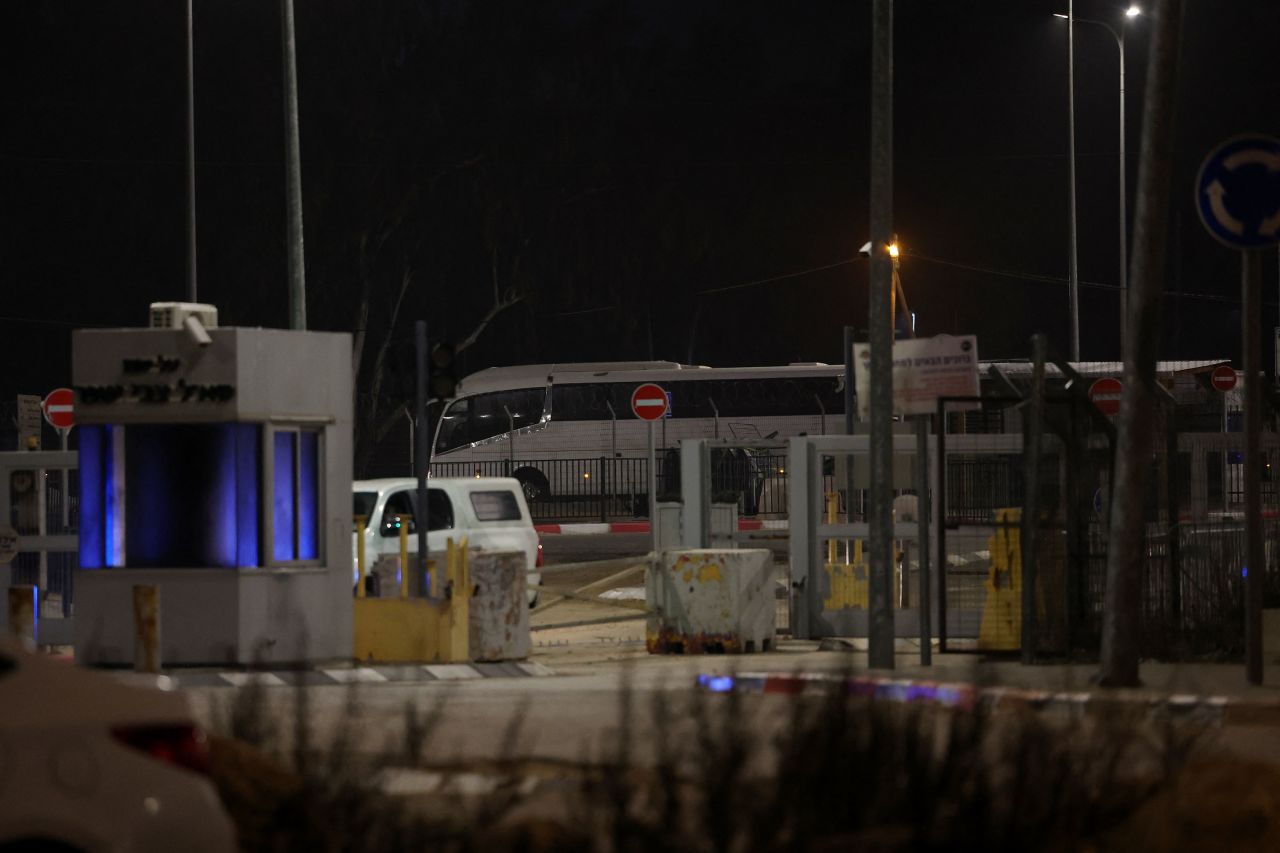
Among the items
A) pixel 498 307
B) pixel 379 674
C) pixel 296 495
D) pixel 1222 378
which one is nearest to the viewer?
pixel 379 674

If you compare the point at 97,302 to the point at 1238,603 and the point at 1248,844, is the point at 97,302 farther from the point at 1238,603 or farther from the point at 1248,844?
the point at 1248,844

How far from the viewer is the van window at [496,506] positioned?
23.1m

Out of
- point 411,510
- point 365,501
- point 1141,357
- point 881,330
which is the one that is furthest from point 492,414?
point 1141,357

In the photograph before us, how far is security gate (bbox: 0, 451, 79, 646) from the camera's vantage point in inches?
779

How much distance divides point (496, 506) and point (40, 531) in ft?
17.8

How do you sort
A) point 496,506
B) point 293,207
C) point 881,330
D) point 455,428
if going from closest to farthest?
point 881,330, point 496,506, point 293,207, point 455,428

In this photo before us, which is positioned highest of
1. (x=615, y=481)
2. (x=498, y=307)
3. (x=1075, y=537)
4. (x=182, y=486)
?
(x=498, y=307)

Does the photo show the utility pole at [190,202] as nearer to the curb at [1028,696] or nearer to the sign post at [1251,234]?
the curb at [1028,696]

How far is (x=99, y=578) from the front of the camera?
15.9 metres

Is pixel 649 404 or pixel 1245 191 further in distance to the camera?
pixel 649 404

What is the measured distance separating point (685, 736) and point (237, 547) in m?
9.74

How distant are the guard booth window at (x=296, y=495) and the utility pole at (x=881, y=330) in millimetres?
4605

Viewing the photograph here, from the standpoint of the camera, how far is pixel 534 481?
49.2 m

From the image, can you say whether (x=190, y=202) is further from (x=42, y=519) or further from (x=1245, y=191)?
(x=1245, y=191)
